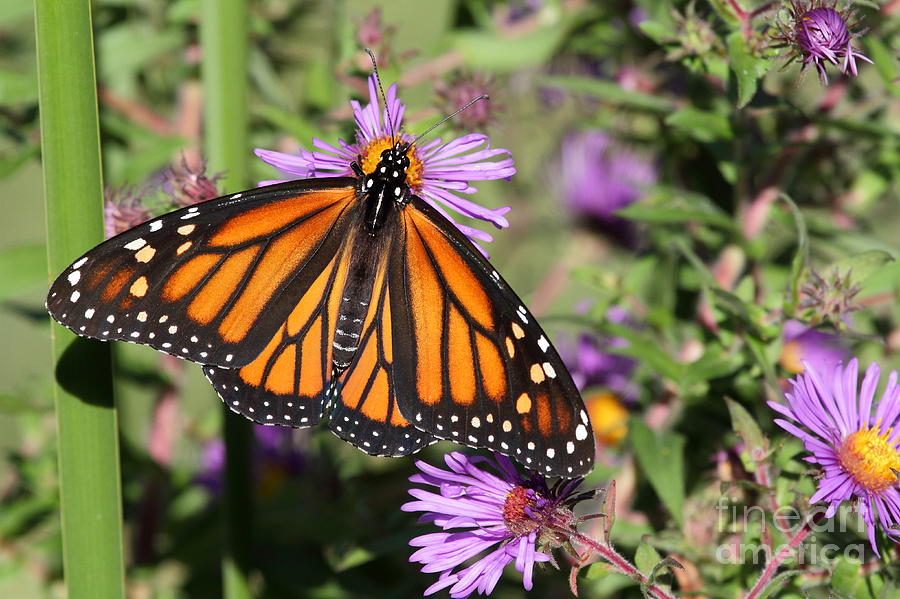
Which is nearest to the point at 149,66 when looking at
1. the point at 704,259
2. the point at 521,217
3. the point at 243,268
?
the point at 521,217

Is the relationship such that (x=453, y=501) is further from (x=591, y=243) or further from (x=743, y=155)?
(x=591, y=243)

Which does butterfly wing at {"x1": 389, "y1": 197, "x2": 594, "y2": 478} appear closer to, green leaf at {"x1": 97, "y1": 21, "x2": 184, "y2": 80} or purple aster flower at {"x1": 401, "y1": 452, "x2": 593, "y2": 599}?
purple aster flower at {"x1": 401, "y1": 452, "x2": 593, "y2": 599}

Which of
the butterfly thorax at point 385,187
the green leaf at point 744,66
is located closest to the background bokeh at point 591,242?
the green leaf at point 744,66

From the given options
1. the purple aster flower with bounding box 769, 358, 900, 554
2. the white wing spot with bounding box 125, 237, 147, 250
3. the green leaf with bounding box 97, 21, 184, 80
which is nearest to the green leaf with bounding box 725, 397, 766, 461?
the purple aster flower with bounding box 769, 358, 900, 554

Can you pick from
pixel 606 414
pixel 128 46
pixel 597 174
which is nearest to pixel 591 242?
pixel 597 174

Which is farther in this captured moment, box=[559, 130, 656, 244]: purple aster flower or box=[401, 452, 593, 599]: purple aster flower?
box=[559, 130, 656, 244]: purple aster flower

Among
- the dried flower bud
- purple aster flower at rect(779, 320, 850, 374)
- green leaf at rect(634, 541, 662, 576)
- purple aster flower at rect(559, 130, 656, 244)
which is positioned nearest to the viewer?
green leaf at rect(634, 541, 662, 576)
